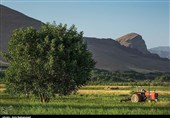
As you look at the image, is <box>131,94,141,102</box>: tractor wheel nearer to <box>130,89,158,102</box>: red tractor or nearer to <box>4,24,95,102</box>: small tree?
<box>130,89,158,102</box>: red tractor

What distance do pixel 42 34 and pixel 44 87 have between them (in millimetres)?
6161

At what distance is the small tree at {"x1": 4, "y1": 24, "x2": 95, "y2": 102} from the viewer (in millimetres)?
48000

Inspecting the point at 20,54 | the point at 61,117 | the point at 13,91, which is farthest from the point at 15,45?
the point at 61,117

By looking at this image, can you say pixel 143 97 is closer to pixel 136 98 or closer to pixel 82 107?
pixel 136 98

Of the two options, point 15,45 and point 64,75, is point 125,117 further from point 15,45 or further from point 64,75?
point 15,45

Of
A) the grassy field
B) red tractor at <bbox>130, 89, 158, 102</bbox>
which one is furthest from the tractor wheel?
the grassy field

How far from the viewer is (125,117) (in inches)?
1010

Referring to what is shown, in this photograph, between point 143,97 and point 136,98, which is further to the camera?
→ point 143,97

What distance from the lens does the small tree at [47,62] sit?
48.0 meters

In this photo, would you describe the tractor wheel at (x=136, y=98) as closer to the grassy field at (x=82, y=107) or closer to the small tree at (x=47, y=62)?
the grassy field at (x=82, y=107)

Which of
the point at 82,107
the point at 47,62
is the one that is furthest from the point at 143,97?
the point at 82,107

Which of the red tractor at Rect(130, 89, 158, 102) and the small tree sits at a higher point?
the small tree

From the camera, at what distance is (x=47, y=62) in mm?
47562

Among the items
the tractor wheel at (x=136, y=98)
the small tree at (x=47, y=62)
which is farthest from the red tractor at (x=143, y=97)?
the small tree at (x=47, y=62)
